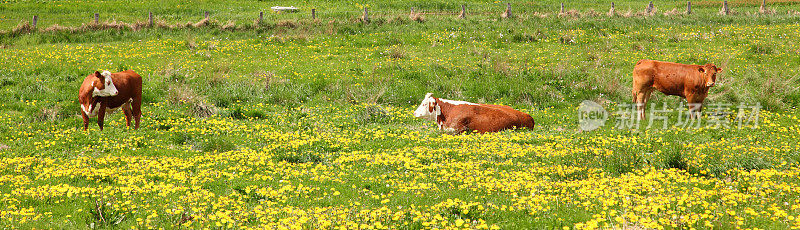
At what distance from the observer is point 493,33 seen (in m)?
28.9

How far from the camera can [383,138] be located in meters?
14.2

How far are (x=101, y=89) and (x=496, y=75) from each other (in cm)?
1215

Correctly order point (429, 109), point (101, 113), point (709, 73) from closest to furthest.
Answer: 1. point (101, 113)
2. point (709, 73)
3. point (429, 109)

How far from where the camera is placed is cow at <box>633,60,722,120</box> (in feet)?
50.7

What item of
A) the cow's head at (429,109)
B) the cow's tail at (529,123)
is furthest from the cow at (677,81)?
the cow's head at (429,109)

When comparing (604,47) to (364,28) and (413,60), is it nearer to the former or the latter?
A: (413,60)

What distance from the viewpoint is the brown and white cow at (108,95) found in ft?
45.0

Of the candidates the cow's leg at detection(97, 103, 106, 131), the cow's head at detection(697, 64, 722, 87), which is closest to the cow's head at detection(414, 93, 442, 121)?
the cow's head at detection(697, 64, 722, 87)

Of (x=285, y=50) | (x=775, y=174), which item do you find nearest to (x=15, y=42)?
(x=285, y=50)

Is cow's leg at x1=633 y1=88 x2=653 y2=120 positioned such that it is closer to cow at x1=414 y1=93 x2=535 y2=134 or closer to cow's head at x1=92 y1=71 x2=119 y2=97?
cow at x1=414 y1=93 x2=535 y2=134

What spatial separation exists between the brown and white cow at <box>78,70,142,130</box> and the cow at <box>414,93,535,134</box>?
678 cm

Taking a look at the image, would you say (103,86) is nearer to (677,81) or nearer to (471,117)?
(471,117)

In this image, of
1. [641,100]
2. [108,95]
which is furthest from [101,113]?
[641,100]

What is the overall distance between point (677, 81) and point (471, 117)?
532 centimetres
